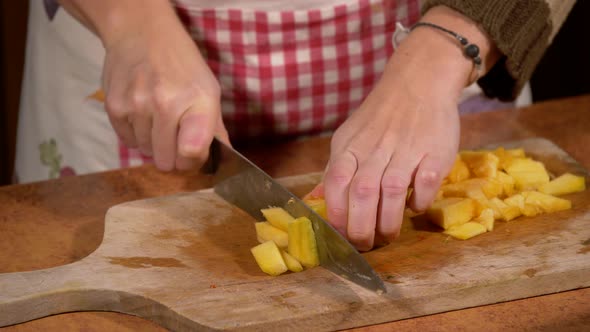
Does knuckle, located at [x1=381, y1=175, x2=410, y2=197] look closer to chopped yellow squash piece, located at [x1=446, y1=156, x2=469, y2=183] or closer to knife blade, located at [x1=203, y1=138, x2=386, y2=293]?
knife blade, located at [x1=203, y1=138, x2=386, y2=293]

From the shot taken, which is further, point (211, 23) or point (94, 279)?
point (211, 23)

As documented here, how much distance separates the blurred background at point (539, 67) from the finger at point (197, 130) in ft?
4.88

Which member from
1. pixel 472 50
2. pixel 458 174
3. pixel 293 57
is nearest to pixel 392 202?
pixel 458 174

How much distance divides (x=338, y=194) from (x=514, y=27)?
494mm

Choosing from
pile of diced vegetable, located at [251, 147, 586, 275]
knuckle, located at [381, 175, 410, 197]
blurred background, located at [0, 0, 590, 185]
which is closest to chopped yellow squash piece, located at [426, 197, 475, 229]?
pile of diced vegetable, located at [251, 147, 586, 275]

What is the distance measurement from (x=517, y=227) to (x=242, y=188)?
1.48ft

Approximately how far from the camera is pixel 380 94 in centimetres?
143

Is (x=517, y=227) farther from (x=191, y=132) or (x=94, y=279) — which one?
(x=94, y=279)

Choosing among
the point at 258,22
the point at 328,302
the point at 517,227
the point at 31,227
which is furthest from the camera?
the point at 258,22

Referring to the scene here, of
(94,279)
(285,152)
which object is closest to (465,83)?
(285,152)

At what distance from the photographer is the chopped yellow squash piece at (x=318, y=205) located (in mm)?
1350

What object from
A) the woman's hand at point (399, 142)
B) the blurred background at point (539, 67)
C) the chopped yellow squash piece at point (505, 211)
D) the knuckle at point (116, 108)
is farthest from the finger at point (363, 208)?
the blurred background at point (539, 67)

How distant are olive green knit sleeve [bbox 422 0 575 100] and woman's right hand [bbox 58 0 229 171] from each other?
44cm

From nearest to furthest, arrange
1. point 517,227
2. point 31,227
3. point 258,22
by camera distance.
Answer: point 517,227 < point 31,227 < point 258,22
